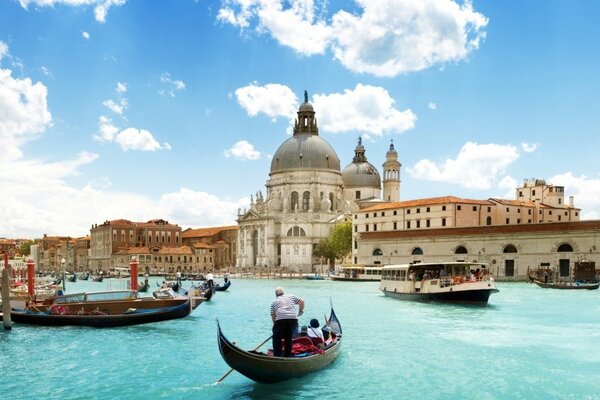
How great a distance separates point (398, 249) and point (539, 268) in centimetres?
1419

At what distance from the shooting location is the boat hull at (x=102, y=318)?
2323cm

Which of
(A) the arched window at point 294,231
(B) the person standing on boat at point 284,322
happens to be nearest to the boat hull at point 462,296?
(B) the person standing on boat at point 284,322

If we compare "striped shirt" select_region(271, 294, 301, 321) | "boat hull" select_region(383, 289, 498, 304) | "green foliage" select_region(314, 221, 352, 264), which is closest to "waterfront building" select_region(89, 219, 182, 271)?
"green foliage" select_region(314, 221, 352, 264)

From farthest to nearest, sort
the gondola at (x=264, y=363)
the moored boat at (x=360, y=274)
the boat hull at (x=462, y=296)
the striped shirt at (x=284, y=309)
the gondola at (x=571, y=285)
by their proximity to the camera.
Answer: the moored boat at (x=360, y=274) < the gondola at (x=571, y=285) < the boat hull at (x=462, y=296) < the striped shirt at (x=284, y=309) < the gondola at (x=264, y=363)

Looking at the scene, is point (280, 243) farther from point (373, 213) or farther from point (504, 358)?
point (504, 358)

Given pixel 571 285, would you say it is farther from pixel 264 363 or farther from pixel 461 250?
pixel 264 363

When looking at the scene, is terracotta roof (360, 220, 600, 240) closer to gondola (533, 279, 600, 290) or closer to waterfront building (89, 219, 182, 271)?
gondola (533, 279, 600, 290)

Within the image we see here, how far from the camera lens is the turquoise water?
13.8 metres

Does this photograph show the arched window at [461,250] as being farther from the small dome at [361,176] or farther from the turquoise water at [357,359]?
the small dome at [361,176]

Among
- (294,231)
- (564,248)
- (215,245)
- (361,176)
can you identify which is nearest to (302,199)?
(294,231)

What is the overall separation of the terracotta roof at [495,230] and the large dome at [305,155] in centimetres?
3037

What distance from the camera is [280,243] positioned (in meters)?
90.6

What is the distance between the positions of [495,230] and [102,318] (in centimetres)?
3838

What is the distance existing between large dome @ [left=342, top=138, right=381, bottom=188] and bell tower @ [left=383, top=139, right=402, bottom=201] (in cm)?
425
